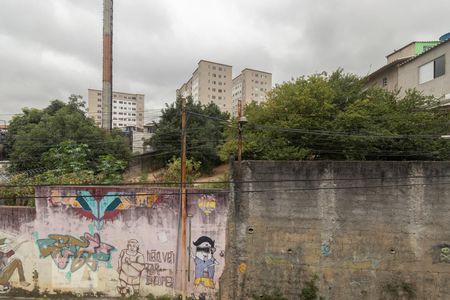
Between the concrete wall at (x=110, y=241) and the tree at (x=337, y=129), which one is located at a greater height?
the tree at (x=337, y=129)

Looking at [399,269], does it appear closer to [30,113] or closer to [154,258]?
[154,258]

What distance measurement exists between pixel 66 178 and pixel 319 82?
11.4 meters

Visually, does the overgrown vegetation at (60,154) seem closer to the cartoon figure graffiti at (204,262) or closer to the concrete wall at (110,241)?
the concrete wall at (110,241)

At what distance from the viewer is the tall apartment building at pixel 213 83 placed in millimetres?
68938

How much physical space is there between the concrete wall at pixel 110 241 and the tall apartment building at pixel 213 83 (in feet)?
199

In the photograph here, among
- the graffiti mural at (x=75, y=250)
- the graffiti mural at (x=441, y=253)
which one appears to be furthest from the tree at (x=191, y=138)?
the graffiti mural at (x=441, y=253)

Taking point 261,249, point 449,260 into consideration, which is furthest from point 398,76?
point 261,249

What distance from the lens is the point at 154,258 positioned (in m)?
8.54

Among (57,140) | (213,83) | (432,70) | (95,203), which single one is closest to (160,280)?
(95,203)

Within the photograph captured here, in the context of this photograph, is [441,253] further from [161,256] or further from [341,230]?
[161,256]

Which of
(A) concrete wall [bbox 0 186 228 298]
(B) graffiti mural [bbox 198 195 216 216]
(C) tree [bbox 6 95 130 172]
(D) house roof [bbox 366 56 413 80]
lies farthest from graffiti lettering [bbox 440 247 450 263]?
(C) tree [bbox 6 95 130 172]

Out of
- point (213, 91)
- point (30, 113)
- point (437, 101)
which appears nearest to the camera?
point (437, 101)

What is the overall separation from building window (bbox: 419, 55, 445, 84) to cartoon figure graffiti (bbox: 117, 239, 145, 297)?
18.3 meters

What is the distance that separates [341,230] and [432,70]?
1380 centimetres
